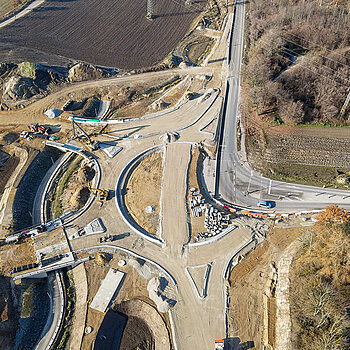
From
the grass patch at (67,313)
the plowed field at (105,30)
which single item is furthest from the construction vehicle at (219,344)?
the plowed field at (105,30)

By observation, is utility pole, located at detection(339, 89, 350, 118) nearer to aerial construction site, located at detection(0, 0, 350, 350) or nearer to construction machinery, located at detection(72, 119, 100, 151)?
aerial construction site, located at detection(0, 0, 350, 350)

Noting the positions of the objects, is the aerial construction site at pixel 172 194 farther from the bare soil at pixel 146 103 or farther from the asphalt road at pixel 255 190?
the bare soil at pixel 146 103

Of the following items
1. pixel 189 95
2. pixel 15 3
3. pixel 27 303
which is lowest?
pixel 27 303

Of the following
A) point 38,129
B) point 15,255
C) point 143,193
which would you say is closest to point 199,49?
point 38,129

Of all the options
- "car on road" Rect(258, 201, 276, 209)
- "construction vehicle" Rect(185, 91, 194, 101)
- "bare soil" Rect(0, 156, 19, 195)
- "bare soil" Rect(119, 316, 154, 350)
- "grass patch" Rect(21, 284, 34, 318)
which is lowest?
"bare soil" Rect(119, 316, 154, 350)

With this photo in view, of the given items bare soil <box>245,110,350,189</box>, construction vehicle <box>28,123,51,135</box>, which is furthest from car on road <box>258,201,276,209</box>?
construction vehicle <box>28,123,51,135</box>

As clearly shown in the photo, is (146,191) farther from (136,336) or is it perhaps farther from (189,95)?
(189,95)
